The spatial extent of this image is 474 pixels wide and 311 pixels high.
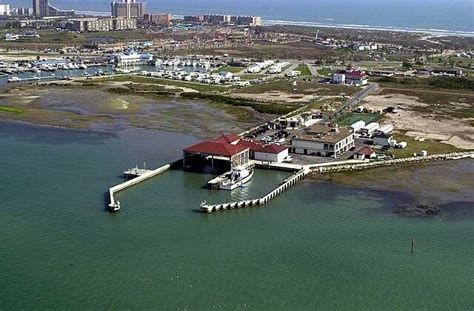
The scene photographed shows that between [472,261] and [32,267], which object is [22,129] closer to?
[32,267]

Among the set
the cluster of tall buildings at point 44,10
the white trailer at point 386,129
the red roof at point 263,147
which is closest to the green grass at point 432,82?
the white trailer at point 386,129

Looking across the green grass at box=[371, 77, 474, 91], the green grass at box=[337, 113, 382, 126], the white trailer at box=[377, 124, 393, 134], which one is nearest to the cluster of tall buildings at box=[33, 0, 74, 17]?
the green grass at box=[371, 77, 474, 91]

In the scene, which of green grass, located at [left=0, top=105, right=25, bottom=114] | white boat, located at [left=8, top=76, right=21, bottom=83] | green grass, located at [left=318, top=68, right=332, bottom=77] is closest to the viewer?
green grass, located at [left=0, top=105, right=25, bottom=114]

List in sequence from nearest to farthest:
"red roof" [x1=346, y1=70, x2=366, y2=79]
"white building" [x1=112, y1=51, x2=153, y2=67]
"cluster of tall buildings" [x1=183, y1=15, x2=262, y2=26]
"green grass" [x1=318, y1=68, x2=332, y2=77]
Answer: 1. "red roof" [x1=346, y1=70, x2=366, y2=79]
2. "green grass" [x1=318, y1=68, x2=332, y2=77]
3. "white building" [x1=112, y1=51, x2=153, y2=67]
4. "cluster of tall buildings" [x1=183, y1=15, x2=262, y2=26]

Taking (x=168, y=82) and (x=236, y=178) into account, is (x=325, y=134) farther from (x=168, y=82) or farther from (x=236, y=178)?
(x=168, y=82)

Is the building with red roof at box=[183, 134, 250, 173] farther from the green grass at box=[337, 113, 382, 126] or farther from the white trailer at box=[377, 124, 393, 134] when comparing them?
the green grass at box=[337, 113, 382, 126]

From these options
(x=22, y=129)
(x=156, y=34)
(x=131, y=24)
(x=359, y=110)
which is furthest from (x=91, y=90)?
(x=131, y=24)

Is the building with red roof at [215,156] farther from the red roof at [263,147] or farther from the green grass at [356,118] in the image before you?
the green grass at [356,118]
